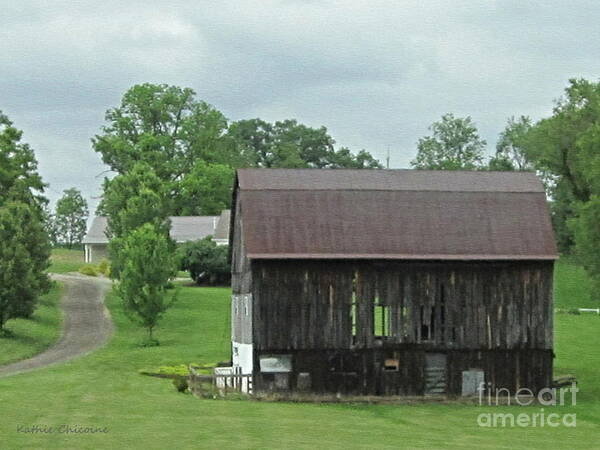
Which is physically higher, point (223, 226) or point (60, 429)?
point (223, 226)

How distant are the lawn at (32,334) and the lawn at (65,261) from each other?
21528 mm

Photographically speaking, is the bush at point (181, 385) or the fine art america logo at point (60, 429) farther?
the bush at point (181, 385)

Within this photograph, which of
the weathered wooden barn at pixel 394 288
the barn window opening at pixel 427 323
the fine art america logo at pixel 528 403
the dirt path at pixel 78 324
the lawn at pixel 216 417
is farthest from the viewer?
the dirt path at pixel 78 324

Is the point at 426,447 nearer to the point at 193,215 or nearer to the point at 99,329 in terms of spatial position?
the point at 99,329

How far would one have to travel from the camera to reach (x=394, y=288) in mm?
51906

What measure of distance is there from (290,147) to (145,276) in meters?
97.4

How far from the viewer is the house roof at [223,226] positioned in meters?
122

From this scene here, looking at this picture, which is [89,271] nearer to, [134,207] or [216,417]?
[134,207]

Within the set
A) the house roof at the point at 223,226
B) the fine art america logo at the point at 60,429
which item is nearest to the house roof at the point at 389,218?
the fine art america logo at the point at 60,429

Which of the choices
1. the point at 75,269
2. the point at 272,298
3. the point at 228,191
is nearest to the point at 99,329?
the point at 272,298

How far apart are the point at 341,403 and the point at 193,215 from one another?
91.0 m

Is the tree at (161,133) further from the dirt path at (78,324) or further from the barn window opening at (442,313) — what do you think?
the barn window opening at (442,313)

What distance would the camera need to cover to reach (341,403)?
50438 millimetres

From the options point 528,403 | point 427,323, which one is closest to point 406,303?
point 427,323
